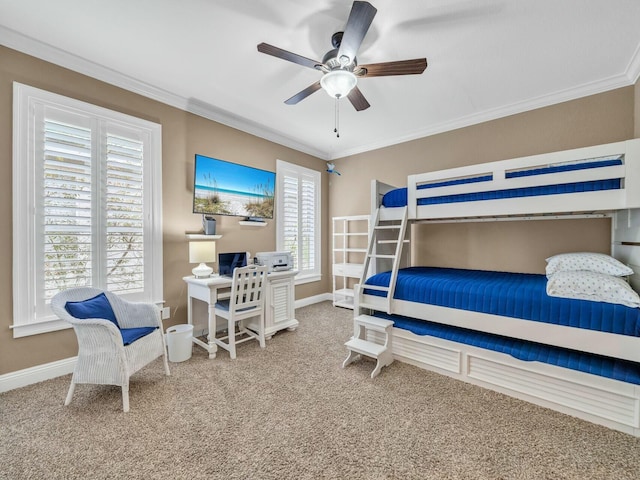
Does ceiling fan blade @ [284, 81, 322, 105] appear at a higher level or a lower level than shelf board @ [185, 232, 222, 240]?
higher

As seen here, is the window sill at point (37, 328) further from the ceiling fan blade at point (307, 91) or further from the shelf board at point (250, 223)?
the ceiling fan blade at point (307, 91)

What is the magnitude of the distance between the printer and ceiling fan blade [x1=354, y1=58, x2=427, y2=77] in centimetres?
220

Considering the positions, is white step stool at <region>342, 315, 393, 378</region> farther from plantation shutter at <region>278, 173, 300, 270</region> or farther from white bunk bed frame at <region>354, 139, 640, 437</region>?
plantation shutter at <region>278, 173, 300, 270</region>

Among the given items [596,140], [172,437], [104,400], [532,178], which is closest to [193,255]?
[104,400]

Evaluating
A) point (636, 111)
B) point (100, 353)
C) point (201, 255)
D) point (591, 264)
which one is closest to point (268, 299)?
point (201, 255)

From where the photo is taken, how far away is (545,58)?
2.33 metres

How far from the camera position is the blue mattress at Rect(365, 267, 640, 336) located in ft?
5.60

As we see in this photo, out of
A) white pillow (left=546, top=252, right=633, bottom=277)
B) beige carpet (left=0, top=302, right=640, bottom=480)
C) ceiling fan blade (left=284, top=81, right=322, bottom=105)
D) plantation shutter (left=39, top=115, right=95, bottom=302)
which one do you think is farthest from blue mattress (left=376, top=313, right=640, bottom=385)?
plantation shutter (left=39, top=115, right=95, bottom=302)

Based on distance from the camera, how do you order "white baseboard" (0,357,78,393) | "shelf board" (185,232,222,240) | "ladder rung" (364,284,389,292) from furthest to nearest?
"shelf board" (185,232,222,240) → "ladder rung" (364,284,389,292) → "white baseboard" (0,357,78,393)

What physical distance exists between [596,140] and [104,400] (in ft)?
16.8

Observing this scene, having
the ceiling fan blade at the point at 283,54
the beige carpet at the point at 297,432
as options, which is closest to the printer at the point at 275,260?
the beige carpet at the point at 297,432

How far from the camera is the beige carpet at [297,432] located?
1406 millimetres

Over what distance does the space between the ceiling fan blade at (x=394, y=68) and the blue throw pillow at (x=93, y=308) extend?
9.14 ft

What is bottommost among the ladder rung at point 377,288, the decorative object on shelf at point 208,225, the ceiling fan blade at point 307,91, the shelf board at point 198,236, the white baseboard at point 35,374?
the white baseboard at point 35,374
